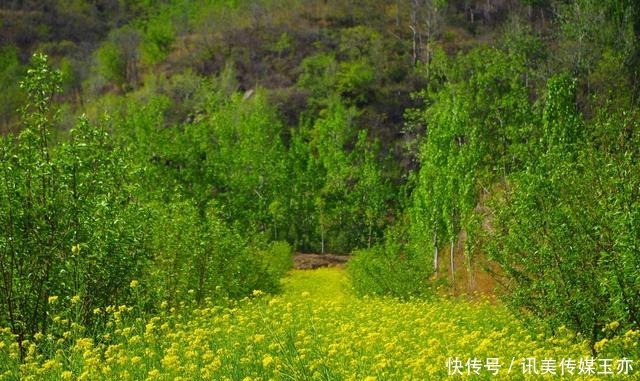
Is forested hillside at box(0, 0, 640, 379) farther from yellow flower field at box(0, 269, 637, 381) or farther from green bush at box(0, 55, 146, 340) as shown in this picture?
yellow flower field at box(0, 269, 637, 381)

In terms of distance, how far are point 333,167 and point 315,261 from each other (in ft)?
33.2

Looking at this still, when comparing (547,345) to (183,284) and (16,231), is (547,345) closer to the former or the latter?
(16,231)

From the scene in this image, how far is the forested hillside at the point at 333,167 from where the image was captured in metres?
11.2

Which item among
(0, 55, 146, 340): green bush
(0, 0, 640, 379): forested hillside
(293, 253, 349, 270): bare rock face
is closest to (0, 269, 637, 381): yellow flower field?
(0, 0, 640, 379): forested hillside

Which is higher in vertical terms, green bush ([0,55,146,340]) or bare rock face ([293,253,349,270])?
green bush ([0,55,146,340])

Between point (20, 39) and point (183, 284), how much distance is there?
4951 inches

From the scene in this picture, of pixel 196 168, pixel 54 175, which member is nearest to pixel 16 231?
pixel 54 175

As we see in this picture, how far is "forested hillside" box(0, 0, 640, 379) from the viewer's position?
1120cm

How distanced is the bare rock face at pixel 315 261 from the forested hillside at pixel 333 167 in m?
2.65

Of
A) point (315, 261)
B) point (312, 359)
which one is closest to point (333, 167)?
point (315, 261)

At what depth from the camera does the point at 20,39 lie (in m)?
126

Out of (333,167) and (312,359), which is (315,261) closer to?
(333,167)

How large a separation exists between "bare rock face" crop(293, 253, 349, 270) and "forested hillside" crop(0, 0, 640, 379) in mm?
2650

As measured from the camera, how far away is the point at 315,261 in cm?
4372
